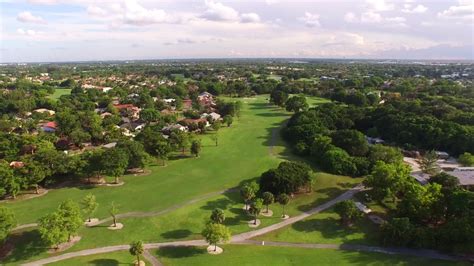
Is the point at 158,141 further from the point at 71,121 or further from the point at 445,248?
the point at 445,248

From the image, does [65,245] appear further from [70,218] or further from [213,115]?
[213,115]

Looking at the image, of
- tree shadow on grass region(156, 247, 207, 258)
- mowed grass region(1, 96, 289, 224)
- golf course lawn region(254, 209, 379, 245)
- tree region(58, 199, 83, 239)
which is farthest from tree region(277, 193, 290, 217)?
tree region(58, 199, 83, 239)

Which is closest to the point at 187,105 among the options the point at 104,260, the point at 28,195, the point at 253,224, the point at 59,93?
the point at 59,93

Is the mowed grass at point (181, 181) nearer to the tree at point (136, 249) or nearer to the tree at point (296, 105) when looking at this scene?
the tree at point (136, 249)

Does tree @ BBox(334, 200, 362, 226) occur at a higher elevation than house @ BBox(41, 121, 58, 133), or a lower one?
lower

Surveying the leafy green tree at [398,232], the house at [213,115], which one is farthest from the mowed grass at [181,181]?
the leafy green tree at [398,232]

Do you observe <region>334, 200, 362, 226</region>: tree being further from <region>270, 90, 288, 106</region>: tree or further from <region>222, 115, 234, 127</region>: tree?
<region>270, 90, 288, 106</region>: tree
